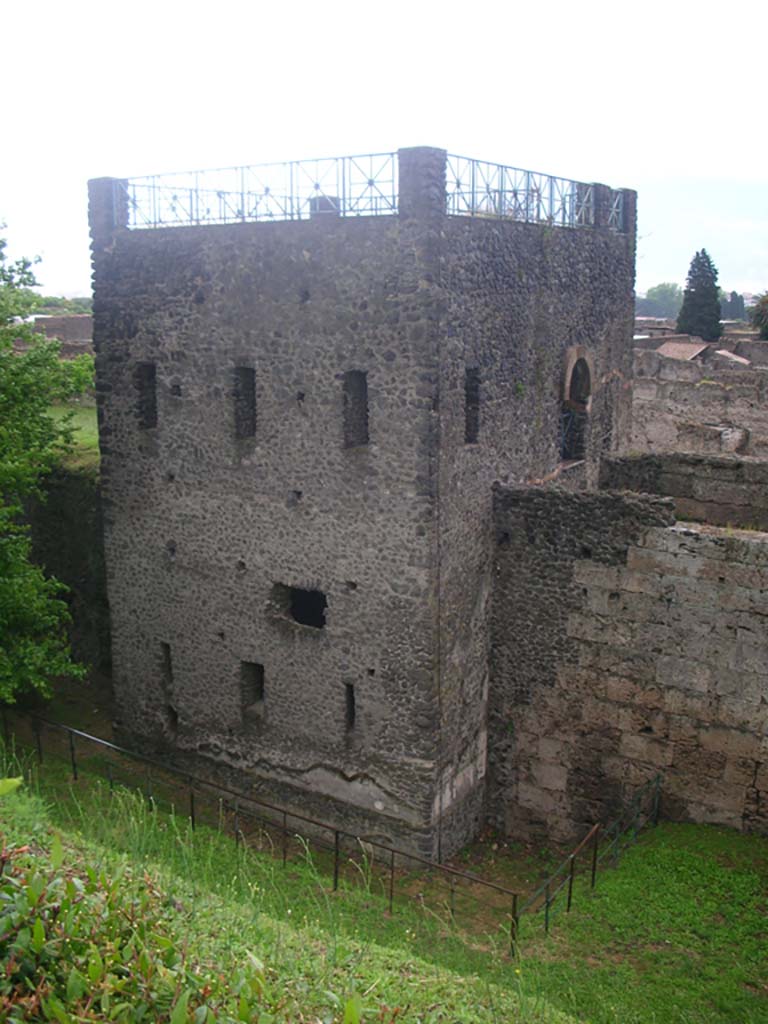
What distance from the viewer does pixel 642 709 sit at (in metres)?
15.1

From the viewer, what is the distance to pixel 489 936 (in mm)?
12055

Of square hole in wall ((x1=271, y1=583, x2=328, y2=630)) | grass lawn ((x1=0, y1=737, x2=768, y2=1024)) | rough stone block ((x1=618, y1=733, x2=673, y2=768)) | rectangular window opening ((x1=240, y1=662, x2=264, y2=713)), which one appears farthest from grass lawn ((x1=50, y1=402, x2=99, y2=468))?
rough stone block ((x1=618, y1=733, x2=673, y2=768))

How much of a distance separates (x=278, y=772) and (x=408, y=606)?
3.87 m

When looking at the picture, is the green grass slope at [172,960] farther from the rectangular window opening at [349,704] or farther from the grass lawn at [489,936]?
the rectangular window opening at [349,704]

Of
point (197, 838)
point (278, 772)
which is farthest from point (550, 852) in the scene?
point (197, 838)

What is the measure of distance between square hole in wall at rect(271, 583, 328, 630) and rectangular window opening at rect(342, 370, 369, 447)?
2673 mm

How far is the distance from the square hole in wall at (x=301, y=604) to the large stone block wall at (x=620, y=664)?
2.81m

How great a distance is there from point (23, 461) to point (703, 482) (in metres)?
11.3

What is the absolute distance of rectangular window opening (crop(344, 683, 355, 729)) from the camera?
15305 millimetres

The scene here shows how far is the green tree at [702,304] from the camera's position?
65312 mm

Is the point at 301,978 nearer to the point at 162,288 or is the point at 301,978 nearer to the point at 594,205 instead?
the point at 162,288

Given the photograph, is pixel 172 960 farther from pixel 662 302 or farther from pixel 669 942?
pixel 662 302

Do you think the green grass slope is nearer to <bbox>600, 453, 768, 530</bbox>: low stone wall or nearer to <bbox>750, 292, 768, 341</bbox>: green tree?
<bbox>600, 453, 768, 530</bbox>: low stone wall

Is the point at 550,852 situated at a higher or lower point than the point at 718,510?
lower
